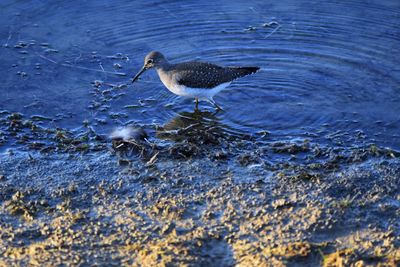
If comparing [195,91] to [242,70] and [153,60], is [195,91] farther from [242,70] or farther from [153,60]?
[153,60]

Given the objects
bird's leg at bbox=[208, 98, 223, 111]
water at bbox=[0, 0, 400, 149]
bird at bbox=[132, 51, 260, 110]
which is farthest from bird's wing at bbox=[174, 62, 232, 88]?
water at bbox=[0, 0, 400, 149]

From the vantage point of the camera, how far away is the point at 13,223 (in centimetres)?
634

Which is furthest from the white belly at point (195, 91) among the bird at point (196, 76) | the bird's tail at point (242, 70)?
the bird's tail at point (242, 70)

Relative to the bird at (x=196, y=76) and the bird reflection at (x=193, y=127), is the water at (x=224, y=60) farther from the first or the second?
the bird at (x=196, y=76)

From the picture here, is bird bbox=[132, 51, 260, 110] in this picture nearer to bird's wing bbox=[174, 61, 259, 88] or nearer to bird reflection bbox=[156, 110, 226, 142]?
bird's wing bbox=[174, 61, 259, 88]

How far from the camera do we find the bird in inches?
341

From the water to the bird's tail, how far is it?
25 centimetres

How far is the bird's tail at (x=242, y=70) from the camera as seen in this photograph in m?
8.88

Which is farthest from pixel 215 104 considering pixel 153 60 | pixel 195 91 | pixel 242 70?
pixel 153 60

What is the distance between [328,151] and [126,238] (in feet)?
8.58

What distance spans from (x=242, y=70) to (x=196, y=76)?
0.59 meters

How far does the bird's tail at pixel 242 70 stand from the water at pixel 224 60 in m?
0.25

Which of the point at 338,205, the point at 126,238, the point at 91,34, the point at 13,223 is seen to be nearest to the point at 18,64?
the point at 91,34

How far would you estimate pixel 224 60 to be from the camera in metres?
9.74
